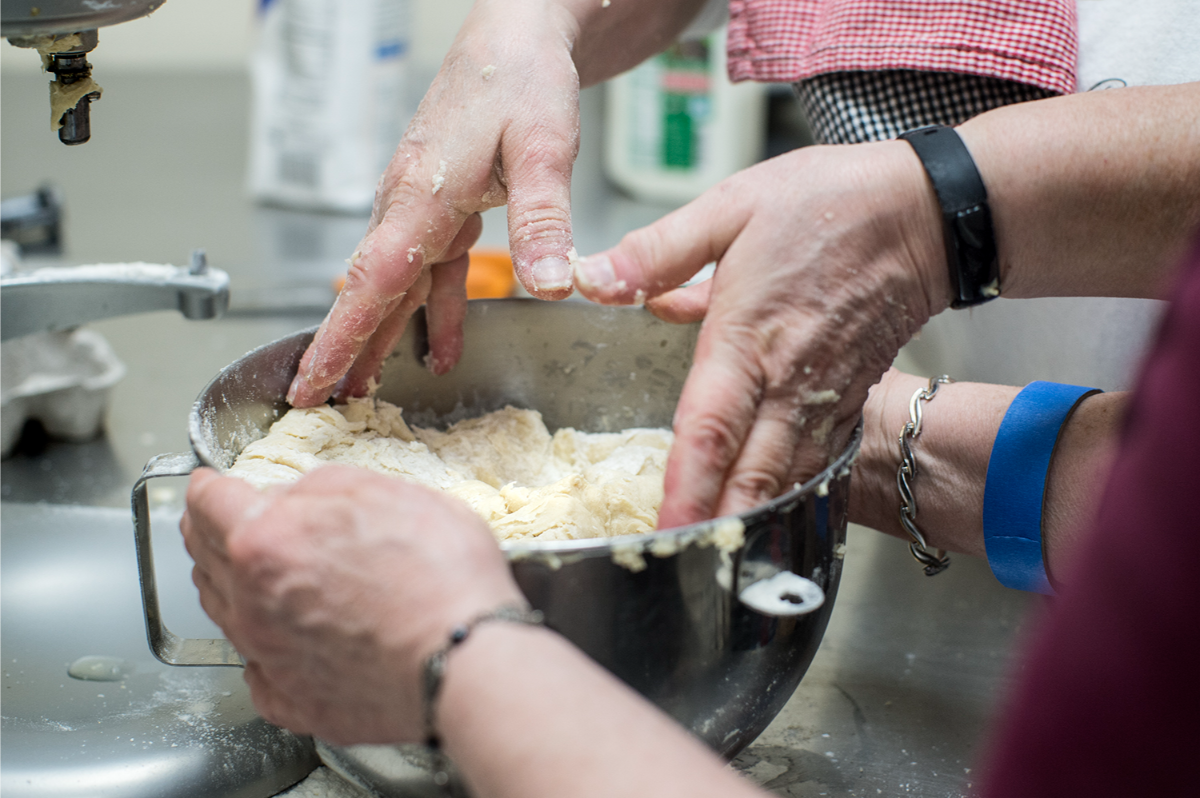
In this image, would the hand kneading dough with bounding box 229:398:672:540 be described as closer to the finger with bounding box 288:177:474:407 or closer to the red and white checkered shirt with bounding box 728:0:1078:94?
the finger with bounding box 288:177:474:407

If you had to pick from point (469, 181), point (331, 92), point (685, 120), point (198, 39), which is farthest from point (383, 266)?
point (198, 39)

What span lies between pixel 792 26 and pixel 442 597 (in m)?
0.75

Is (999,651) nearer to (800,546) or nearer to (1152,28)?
(800,546)

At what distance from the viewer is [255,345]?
A: 116cm

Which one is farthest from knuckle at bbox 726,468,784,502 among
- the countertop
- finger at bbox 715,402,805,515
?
the countertop

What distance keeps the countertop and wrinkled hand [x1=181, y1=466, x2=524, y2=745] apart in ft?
0.97

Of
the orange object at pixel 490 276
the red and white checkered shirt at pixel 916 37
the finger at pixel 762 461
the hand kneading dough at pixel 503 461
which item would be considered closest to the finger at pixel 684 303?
the hand kneading dough at pixel 503 461

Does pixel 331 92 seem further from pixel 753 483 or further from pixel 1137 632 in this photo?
pixel 1137 632

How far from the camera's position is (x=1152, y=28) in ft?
2.56

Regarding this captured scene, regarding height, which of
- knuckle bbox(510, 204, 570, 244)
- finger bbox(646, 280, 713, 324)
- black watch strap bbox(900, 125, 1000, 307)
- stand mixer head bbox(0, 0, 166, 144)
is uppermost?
stand mixer head bbox(0, 0, 166, 144)

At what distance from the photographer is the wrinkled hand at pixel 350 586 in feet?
1.19

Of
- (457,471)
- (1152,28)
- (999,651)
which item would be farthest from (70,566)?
(1152,28)

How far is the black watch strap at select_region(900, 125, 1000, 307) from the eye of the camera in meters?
0.49

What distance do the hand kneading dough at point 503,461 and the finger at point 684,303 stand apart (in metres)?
0.10
